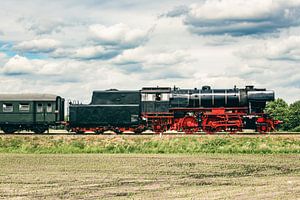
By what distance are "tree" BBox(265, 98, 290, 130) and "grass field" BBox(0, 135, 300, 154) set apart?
2670 cm

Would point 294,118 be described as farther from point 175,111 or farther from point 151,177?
point 151,177

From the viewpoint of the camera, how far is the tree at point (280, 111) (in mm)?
61975

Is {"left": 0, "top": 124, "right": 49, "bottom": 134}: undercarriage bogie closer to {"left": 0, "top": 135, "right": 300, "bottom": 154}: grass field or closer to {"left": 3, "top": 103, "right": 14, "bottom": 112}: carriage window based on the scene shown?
{"left": 3, "top": 103, "right": 14, "bottom": 112}: carriage window

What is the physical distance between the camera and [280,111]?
66938mm

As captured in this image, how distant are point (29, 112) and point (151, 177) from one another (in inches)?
940

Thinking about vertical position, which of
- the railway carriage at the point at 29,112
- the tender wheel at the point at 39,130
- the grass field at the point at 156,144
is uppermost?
the railway carriage at the point at 29,112

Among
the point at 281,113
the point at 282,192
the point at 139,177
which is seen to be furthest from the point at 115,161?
the point at 281,113

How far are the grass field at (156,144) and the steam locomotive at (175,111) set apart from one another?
4832mm

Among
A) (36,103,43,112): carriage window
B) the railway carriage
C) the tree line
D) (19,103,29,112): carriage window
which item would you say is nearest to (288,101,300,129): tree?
the tree line

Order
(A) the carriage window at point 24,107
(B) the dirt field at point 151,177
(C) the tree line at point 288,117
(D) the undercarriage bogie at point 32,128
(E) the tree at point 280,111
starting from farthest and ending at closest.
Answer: (E) the tree at point 280,111
(C) the tree line at point 288,117
(D) the undercarriage bogie at point 32,128
(A) the carriage window at point 24,107
(B) the dirt field at point 151,177

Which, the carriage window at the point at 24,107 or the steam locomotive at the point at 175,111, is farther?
the carriage window at the point at 24,107

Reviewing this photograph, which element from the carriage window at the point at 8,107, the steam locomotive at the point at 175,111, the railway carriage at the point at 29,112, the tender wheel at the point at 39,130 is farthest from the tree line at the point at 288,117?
the carriage window at the point at 8,107

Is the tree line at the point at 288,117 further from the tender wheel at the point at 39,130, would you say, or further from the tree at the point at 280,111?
the tender wheel at the point at 39,130

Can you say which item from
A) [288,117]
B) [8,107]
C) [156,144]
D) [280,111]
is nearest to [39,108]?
[8,107]
